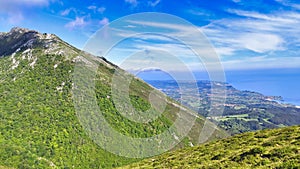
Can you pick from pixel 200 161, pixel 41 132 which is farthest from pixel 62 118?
pixel 200 161

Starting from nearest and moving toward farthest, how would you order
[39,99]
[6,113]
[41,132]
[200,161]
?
[200,161] < [41,132] < [6,113] < [39,99]

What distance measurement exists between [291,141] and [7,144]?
502ft

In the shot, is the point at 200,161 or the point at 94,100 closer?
the point at 200,161

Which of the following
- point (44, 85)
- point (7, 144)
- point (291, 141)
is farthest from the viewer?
point (44, 85)

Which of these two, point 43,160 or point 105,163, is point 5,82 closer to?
point 43,160

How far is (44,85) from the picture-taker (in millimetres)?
199000

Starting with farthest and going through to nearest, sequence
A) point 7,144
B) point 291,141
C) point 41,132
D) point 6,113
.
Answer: point 6,113
point 41,132
point 7,144
point 291,141

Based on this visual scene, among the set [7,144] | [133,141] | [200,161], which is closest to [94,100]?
[133,141]

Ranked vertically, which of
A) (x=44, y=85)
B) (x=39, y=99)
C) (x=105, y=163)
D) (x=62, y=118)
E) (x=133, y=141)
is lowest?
(x=105, y=163)

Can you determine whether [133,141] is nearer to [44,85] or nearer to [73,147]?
[73,147]

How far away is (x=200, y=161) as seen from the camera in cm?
2750

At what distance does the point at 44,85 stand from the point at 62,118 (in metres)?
40.8

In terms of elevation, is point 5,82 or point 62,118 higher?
point 5,82

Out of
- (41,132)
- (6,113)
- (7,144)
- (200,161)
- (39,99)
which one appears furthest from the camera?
(39,99)
